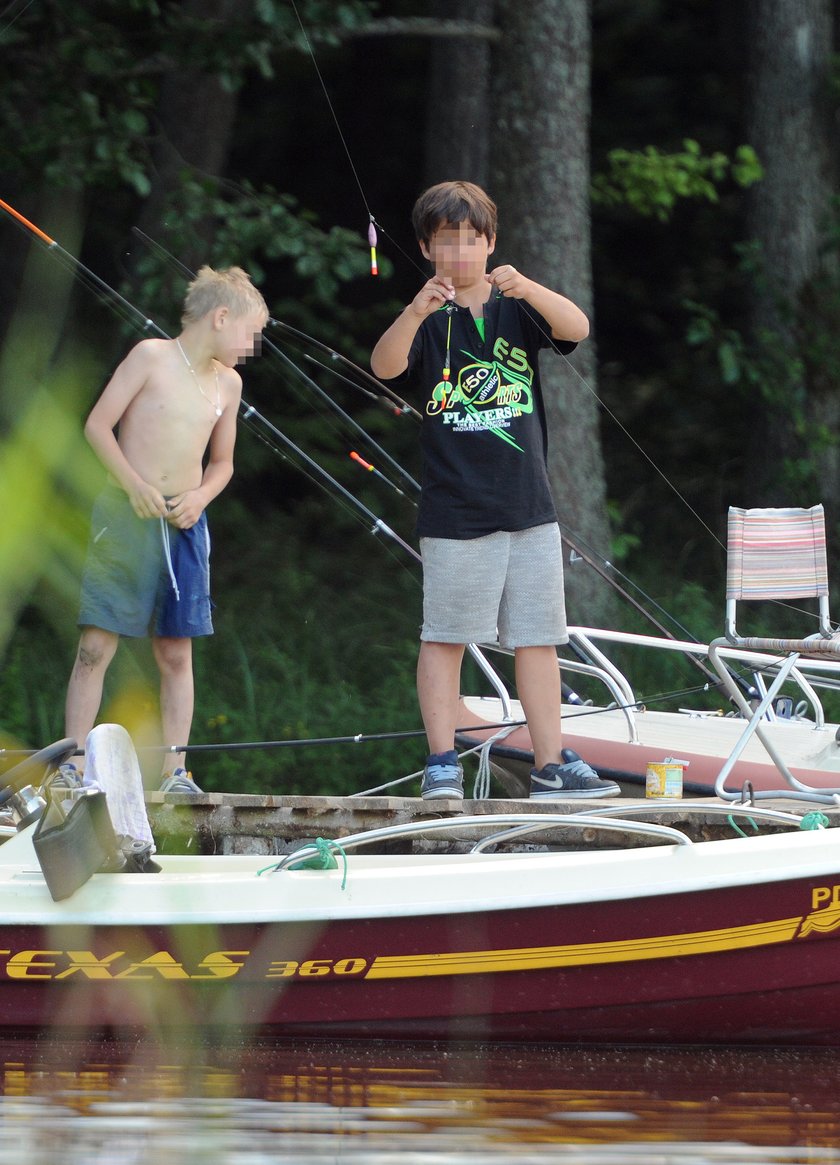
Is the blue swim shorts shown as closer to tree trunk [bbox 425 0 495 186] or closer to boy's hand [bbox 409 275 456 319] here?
boy's hand [bbox 409 275 456 319]

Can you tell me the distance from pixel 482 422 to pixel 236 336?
2.81 ft

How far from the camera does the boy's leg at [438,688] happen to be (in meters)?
4.39

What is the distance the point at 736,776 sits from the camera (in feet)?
16.7

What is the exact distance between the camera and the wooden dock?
416cm

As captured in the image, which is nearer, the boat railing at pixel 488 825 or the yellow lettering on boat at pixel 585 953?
the boat railing at pixel 488 825

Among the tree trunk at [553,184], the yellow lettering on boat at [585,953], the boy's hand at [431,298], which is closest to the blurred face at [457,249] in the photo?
the boy's hand at [431,298]

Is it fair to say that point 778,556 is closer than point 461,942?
No

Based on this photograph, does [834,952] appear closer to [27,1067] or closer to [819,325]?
[27,1067]

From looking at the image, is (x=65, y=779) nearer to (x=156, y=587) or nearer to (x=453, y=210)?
(x=156, y=587)

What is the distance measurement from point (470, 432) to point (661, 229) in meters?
7.80

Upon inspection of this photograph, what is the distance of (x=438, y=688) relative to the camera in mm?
4391

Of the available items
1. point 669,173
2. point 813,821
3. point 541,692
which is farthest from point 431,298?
point 669,173

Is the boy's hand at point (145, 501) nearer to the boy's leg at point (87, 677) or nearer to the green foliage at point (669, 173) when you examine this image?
the boy's leg at point (87, 677)

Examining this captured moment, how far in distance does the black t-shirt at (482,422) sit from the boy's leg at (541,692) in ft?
1.21
